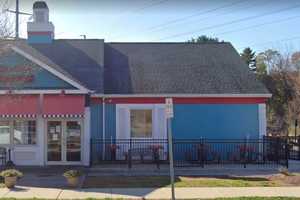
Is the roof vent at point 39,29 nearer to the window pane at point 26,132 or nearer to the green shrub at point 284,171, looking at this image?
the window pane at point 26,132

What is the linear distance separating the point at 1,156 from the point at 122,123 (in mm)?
5643

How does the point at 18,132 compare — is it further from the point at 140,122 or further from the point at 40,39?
the point at 40,39

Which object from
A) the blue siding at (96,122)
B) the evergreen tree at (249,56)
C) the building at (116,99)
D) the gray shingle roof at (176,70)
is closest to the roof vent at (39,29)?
the building at (116,99)

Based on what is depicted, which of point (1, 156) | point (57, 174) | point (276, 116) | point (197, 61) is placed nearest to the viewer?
point (57, 174)

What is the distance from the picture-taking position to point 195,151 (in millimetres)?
21672

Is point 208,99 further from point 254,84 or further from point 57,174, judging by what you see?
point 57,174

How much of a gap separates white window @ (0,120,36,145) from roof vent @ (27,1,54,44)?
25.9 ft

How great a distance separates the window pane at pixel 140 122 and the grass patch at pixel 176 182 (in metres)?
5.83

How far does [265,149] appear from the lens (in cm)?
2145

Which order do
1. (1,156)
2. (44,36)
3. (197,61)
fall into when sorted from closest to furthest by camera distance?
(1,156)
(197,61)
(44,36)

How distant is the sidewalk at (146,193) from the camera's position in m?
13.1

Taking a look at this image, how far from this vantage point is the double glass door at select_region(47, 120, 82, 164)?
2089cm

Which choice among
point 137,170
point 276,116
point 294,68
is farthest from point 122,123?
point 294,68

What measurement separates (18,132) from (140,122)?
222 inches
